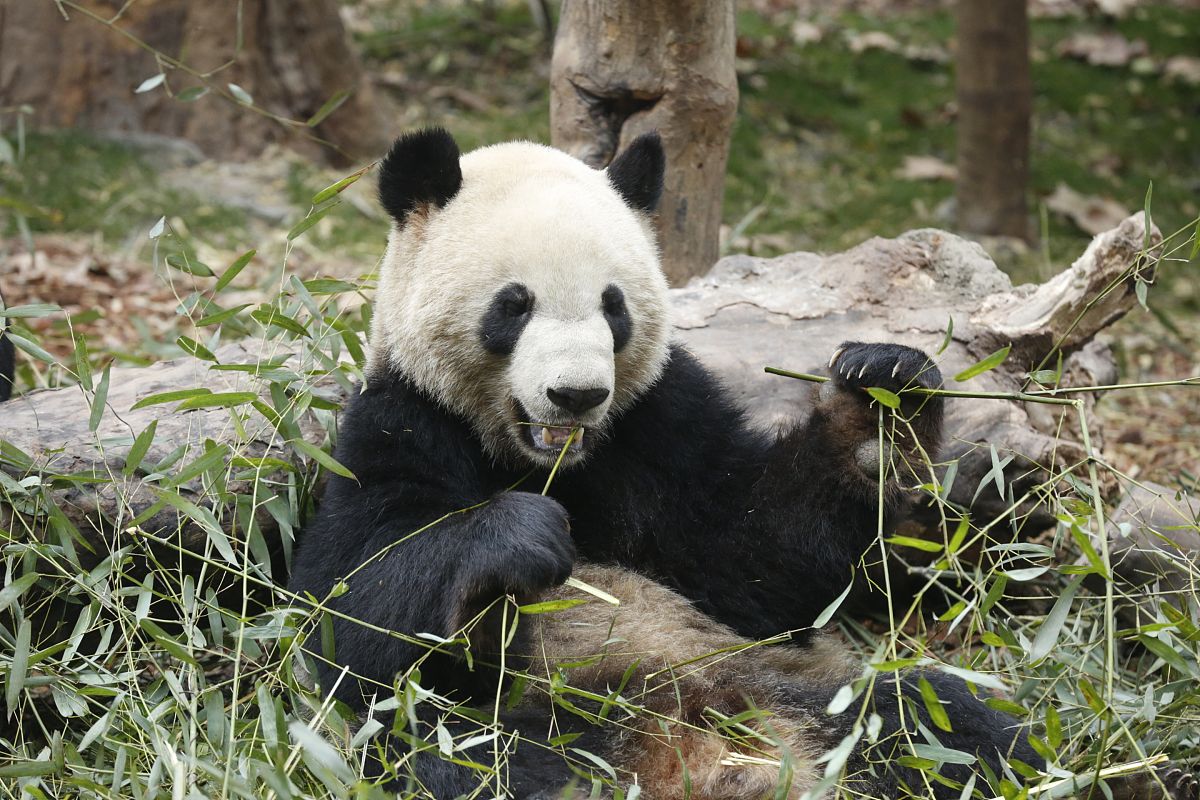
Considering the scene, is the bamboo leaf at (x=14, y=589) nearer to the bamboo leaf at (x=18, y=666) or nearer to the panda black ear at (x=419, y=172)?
the bamboo leaf at (x=18, y=666)

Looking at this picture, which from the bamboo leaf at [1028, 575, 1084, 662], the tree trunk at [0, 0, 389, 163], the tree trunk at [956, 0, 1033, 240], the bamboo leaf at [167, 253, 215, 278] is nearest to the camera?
the bamboo leaf at [1028, 575, 1084, 662]

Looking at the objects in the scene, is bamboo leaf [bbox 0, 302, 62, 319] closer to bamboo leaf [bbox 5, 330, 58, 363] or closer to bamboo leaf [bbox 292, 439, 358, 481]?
bamboo leaf [bbox 5, 330, 58, 363]

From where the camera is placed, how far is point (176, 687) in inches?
117

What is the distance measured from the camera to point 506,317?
3289mm

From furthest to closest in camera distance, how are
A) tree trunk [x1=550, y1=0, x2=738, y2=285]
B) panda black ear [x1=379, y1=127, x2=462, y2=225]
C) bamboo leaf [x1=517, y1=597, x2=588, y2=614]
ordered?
tree trunk [x1=550, y1=0, x2=738, y2=285] < panda black ear [x1=379, y1=127, x2=462, y2=225] < bamboo leaf [x1=517, y1=597, x2=588, y2=614]

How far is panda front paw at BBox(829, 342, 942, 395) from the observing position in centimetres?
348

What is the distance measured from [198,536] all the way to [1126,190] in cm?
782

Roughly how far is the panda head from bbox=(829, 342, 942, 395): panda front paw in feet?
1.91

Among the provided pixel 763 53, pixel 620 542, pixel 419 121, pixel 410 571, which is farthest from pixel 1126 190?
→ pixel 410 571

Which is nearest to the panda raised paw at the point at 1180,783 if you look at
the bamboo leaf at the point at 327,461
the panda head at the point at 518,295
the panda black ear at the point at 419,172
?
the panda head at the point at 518,295

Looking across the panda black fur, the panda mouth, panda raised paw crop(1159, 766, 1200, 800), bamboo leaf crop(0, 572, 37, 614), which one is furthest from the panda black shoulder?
panda raised paw crop(1159, 766, 1200, 800)

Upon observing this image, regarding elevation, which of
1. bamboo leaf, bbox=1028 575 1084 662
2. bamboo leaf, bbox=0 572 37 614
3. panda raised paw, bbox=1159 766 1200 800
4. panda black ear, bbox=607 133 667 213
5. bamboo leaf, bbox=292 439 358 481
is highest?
panda black ear, bbox=607 133 667 213

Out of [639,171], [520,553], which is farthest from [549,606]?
[639,171]

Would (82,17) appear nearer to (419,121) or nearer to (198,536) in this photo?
(419,121)
